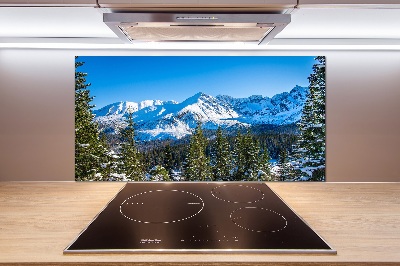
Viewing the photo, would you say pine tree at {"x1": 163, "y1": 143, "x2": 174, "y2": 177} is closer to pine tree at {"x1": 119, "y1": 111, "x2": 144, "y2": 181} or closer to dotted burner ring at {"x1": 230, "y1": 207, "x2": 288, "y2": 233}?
pine tree at {"x1": 119, "y1": 111, "x2": 144, "y2": 181}

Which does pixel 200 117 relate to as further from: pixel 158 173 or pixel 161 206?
pixel 161 206

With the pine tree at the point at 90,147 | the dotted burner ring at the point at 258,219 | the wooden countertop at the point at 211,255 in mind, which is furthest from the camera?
the pine tree at the point at 90,147

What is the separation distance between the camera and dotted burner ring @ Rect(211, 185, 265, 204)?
115 centimetres

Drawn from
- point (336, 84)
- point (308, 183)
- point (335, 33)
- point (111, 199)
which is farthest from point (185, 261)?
point (336, 84)

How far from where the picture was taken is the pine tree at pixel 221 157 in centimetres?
788

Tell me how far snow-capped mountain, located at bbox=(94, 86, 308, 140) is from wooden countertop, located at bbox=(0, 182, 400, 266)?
17.8 feet

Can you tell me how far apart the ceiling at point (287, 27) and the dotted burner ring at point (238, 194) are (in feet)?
2.19

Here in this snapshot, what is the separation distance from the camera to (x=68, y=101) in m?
1.58

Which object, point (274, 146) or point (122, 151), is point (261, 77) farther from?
point (122, 151)

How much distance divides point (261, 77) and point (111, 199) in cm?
565

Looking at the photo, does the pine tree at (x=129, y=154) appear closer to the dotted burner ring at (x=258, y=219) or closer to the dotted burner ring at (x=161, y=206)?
the dotted burner ring at (x=161, y=206)

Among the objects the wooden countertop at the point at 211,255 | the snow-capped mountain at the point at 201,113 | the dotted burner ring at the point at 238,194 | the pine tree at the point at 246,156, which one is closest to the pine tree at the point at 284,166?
the pine tree at the point at 246,156

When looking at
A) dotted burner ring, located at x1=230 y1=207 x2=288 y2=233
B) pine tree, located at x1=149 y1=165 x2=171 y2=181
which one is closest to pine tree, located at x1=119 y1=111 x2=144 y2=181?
pine tree, located at x1=149 y1=165 x2=171 y2=181

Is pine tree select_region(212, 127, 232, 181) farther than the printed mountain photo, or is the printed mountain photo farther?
pine tree select_region(212, 127, 232, 181)
